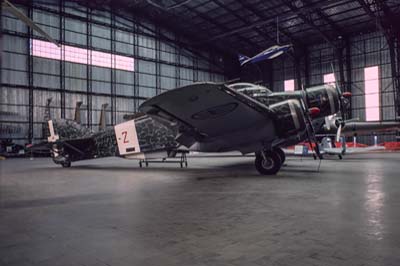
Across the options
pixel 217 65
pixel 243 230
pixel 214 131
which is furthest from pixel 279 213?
pixel 217 65

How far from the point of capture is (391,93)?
117 ft

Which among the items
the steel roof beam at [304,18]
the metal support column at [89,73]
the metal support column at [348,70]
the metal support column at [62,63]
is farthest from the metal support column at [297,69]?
the metal support column at [62,63]

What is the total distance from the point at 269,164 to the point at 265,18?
29.0 metres

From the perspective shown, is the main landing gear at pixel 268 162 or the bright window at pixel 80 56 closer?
the main landing gear at pixel 268 162

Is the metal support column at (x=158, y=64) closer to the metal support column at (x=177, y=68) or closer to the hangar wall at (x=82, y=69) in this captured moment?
the hangar wall at (x=82, y=69)

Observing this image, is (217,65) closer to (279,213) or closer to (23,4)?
(23,4)

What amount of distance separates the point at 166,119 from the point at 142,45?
32.6 m

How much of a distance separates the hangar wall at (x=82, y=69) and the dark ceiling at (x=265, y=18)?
3.05m

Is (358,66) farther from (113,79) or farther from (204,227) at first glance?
(204,227)

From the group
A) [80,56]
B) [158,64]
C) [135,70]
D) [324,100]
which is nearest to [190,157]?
[324,100]

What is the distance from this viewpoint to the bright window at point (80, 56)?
31.9m

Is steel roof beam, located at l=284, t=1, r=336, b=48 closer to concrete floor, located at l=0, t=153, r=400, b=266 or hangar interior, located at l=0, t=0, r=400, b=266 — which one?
hangar interior, located at l=0, t=0, r=400, b=266

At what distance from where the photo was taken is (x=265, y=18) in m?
34.6

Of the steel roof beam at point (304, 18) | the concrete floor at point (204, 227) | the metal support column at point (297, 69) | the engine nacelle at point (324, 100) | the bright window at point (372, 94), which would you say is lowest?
the concrete floor at point (204, 227)
